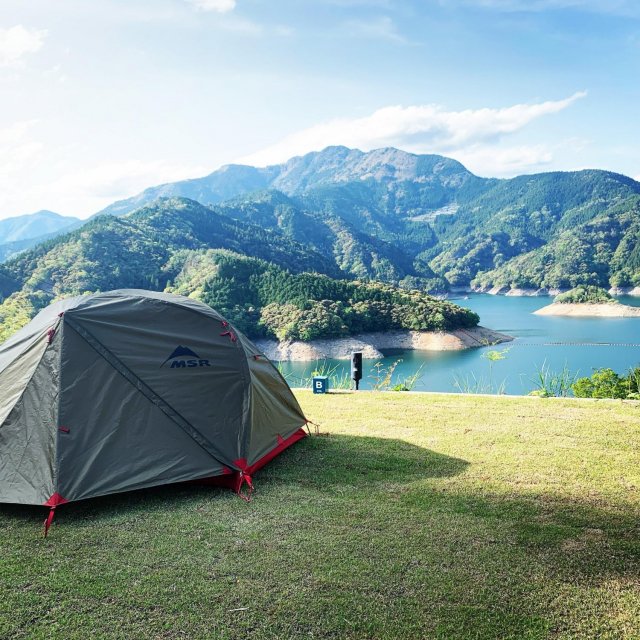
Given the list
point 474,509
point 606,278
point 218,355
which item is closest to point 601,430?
point 474,509

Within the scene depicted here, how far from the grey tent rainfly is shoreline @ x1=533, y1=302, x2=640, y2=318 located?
74.5 metres

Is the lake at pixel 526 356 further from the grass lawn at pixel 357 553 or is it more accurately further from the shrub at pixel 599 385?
the grass lawn at pixel 357 553

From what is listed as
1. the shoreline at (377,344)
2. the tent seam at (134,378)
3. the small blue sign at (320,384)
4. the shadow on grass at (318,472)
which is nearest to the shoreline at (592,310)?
the shoreline at (377,344)

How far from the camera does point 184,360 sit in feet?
16.6

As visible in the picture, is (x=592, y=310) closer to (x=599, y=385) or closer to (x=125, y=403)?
(x=599, y=385)

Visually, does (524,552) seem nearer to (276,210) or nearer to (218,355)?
(218,355)

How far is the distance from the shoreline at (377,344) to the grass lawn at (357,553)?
4301 centimetres

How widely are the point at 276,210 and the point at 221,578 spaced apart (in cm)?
19098

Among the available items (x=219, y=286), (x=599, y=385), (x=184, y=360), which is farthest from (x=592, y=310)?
(x=184, y=360)

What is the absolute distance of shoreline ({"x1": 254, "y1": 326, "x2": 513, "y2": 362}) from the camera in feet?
162

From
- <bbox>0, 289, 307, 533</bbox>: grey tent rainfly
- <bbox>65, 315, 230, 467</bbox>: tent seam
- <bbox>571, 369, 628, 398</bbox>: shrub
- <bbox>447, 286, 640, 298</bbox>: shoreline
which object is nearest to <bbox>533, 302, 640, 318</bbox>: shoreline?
<bbox>447, 286, 640, 298</bbox>: shoreline

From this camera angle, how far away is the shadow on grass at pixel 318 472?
169 inches

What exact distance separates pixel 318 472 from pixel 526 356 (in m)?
43.8

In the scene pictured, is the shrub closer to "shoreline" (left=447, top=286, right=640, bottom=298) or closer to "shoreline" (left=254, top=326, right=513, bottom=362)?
"shoreline" (left=254, top=326, right=513, bottom=362)
